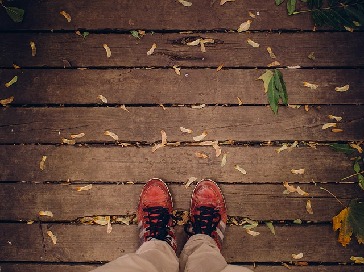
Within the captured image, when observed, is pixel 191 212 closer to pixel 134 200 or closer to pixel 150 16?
pixel 134 200

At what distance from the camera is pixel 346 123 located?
215 cm

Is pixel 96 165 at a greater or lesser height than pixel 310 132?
lesser

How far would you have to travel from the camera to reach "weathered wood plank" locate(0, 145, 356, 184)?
2.15 metres

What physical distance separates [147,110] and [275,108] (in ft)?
2.39

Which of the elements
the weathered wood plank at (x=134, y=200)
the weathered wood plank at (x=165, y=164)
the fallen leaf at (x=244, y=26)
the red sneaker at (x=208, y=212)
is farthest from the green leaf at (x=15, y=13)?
the red sneaker at (x=208, y=212)

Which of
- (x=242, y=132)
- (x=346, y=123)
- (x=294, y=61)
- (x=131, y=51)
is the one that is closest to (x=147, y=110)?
(x=131, y=51)

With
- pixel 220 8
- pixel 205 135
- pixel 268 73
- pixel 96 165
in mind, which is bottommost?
pixel 96 165

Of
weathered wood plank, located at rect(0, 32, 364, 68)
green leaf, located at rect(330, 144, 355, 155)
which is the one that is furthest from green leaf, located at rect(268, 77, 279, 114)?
green leaf, located at rect(330, 144, 355, 155)

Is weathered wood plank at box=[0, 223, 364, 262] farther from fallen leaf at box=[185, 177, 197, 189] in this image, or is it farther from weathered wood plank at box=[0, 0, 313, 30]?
weathered wood plank at box=[0, 0, 313, 30]

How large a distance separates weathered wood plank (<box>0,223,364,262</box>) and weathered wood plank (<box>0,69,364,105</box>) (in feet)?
2.40

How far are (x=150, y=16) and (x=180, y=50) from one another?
26cm

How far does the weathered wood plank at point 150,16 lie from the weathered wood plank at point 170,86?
258mm

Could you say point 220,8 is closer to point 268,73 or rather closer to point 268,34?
point 268,34

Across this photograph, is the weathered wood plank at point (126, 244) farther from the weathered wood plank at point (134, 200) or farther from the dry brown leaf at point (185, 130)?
the dry brown leaf at point (185, 130)
